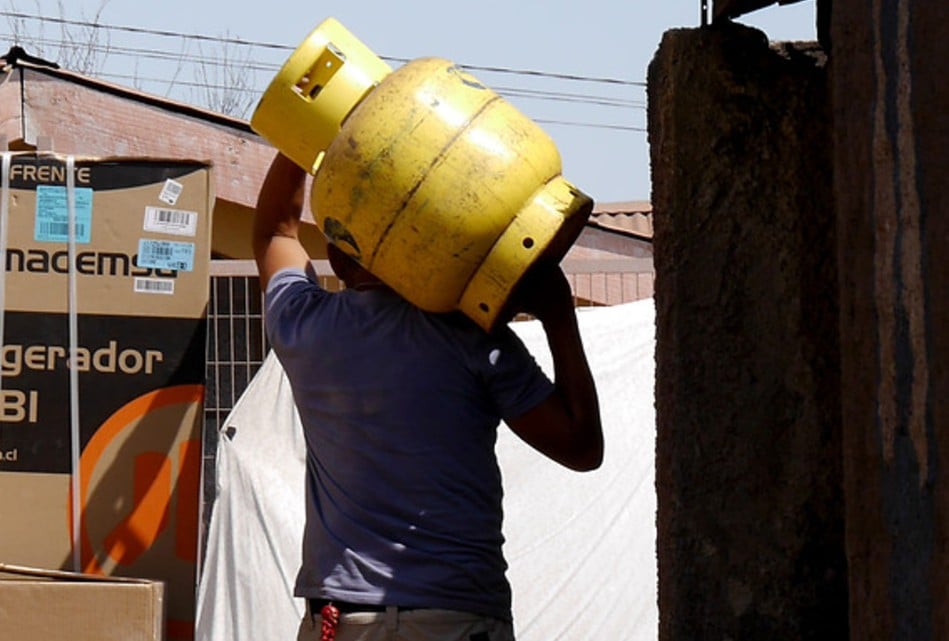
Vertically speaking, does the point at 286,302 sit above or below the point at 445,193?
below

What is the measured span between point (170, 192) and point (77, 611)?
887 millimetres

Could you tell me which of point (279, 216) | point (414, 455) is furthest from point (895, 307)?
point (279, 216)

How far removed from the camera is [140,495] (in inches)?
125

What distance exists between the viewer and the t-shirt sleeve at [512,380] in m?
2.65

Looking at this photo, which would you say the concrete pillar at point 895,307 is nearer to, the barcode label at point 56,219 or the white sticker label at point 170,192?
the white sticker label at point 170,192

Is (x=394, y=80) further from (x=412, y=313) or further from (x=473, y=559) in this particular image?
(x=473, y=559)

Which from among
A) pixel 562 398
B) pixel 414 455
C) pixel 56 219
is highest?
pixel 56 219

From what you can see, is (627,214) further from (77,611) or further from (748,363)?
(748,363)

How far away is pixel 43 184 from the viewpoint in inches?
128

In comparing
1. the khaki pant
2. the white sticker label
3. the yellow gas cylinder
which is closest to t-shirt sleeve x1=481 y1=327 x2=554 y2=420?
the yellow gas cylinder

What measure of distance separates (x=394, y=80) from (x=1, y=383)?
1.22 meters

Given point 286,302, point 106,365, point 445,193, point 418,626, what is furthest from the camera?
point 106,365

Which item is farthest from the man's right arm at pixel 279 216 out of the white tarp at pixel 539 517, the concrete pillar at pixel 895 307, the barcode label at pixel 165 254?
the white tarp at pixel 539 517

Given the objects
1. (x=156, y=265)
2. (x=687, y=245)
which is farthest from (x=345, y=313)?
(x=687, y=245)
